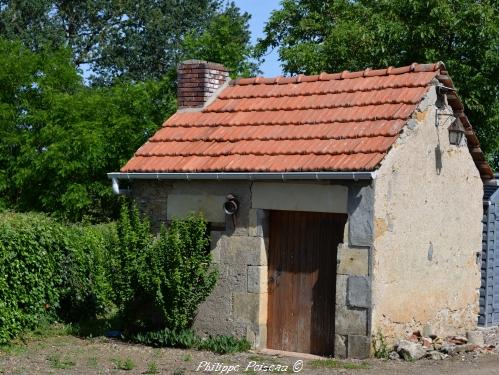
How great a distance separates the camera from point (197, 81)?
528 inches

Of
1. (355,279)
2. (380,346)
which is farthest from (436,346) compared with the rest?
(355,279)

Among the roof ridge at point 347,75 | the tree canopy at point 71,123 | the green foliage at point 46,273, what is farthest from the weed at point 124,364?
the tree canopy at point 71,123

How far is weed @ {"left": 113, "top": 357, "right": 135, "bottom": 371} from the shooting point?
1006 cm

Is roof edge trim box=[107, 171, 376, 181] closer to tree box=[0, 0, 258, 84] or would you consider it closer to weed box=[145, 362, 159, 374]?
weed box=[145, 362, 159, 374]

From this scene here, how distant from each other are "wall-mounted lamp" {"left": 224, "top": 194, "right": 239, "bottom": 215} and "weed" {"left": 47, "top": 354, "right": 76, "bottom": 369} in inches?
115

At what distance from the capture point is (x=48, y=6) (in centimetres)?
3350

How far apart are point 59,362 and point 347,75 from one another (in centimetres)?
601

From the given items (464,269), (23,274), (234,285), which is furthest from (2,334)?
(464,269)

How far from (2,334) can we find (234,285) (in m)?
3.35

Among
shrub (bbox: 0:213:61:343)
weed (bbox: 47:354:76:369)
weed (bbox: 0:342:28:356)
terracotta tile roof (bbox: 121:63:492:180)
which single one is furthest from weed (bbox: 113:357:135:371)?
terracotta tile roof (bbox: 121:63:492:180)

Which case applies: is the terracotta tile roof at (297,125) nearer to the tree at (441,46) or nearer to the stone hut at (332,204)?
the stone hut at (332,204)

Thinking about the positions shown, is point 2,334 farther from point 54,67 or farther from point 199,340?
point 54,67

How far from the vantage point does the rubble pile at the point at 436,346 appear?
10.6 meters

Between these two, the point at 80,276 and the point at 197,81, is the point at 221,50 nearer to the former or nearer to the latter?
the point at 197,81
